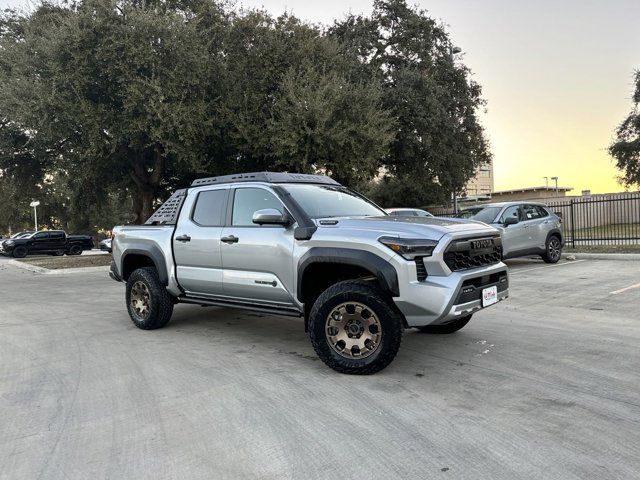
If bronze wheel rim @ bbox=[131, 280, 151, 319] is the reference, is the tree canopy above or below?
above

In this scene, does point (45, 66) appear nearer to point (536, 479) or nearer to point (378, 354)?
point (378, 354)

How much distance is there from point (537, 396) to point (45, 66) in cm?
1767

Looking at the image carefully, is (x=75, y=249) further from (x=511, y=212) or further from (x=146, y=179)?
(x=511, y=212)

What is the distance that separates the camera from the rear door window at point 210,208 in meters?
5.95

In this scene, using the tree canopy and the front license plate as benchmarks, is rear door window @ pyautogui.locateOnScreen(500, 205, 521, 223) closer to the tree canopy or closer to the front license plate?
the tree canopy

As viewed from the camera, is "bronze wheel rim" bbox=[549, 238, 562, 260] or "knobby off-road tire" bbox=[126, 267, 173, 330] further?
"bronze wheel rim" bbox=[549, 238, 562, 260]

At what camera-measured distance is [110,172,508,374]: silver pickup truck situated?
4301mm

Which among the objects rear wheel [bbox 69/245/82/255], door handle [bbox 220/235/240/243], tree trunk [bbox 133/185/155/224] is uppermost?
tree trunk [bbox 133/185/155/224]

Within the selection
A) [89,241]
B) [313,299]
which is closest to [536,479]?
[313,299]

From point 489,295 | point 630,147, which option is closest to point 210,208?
point 489,295

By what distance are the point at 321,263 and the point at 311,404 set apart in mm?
1419

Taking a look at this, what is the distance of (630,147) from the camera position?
112ft

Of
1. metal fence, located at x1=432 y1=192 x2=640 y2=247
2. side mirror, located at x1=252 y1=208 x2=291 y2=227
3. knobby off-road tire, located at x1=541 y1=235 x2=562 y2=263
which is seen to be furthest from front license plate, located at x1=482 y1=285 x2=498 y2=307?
metal fence, located at x1=432 y1=192 x2=640 y2=247

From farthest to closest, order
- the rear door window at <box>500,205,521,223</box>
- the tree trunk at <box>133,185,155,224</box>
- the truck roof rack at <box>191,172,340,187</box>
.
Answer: the tree trunk at <box>133,185,155,224</box>
the rear door window at <box>500,205,521,223</box>
the truck roof rack at <box>191,172,340,187</box>
